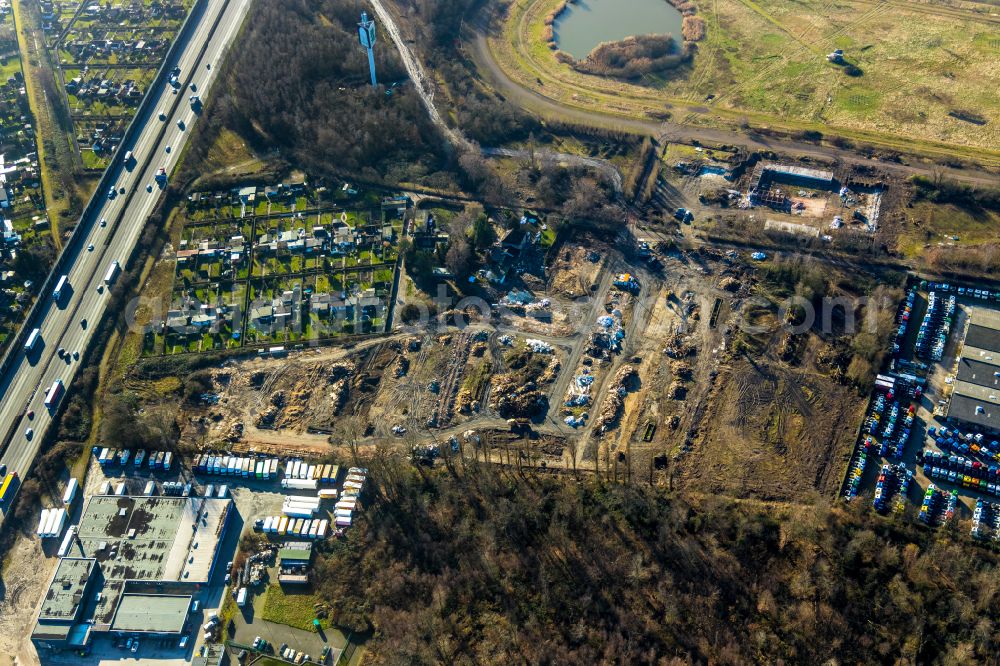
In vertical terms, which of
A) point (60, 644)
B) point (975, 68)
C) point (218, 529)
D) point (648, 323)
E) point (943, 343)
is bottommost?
point (60, 644)

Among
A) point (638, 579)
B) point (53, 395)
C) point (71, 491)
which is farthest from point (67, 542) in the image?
point (638, 579)

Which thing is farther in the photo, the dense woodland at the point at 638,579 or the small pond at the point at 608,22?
the small pond at the point at 608,22

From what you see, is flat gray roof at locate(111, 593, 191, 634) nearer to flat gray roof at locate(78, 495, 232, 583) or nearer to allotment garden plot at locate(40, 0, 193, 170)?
flat gray roof at locate(78, 495, 232, 583)

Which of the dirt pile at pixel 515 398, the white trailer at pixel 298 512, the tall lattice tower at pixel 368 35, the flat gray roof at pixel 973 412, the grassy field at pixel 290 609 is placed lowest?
the grassy field at pixel 290 609

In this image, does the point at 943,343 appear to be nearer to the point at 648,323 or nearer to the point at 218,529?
the point at 648,323

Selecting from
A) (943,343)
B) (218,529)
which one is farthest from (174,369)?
(943,343)

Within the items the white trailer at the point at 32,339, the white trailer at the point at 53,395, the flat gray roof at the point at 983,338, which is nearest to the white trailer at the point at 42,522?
the white trailer at the point at 53,395

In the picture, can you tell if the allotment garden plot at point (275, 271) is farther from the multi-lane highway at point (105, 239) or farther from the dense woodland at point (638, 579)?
the dense woodland at point (638, 579)

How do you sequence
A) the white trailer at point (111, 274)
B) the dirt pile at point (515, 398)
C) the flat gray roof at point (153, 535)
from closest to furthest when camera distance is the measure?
the flat gray roof at point (153, 535) < the dirt pile at point (515, 398) < the white trailer at point (111, 274)
